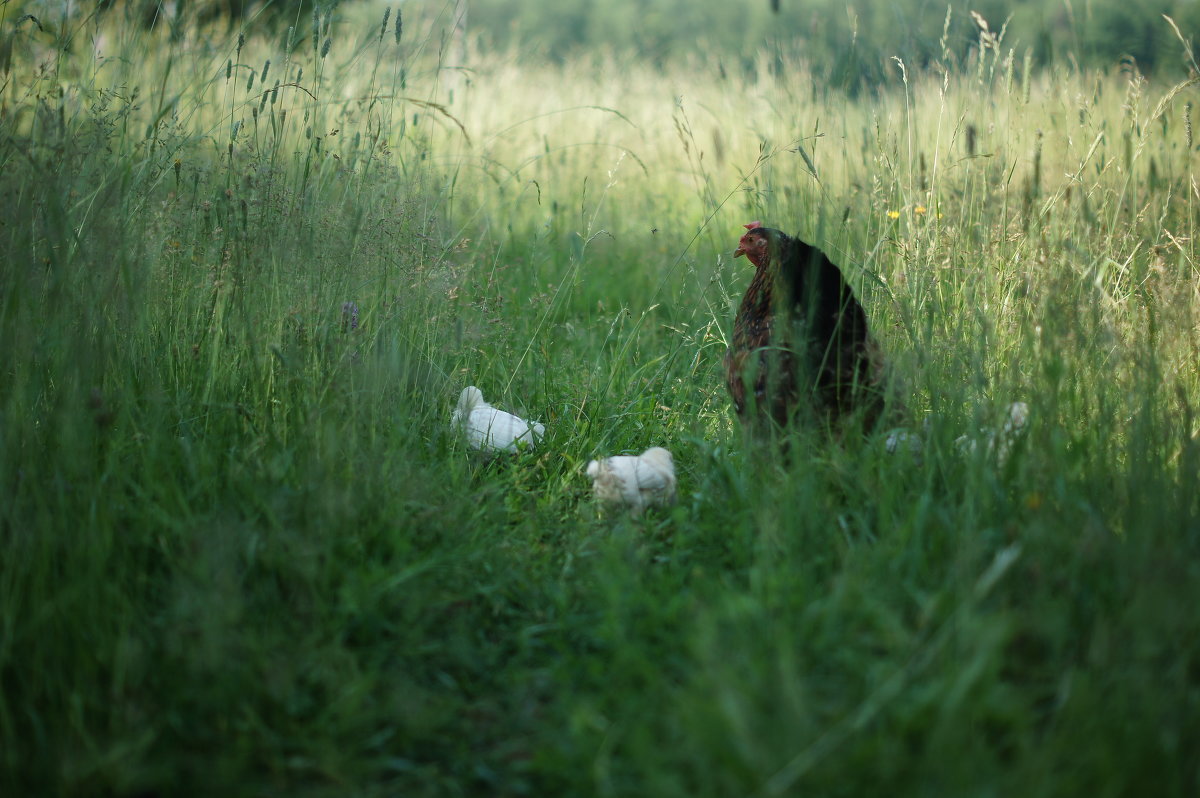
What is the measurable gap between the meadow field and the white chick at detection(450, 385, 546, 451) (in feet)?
0.17

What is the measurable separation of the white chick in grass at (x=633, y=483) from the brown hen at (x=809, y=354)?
310 millimetres

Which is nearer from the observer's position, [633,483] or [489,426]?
[633,483]

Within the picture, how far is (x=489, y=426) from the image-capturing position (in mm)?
2686

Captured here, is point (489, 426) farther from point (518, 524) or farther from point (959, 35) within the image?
point (959, 35)

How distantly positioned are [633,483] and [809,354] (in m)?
0.63

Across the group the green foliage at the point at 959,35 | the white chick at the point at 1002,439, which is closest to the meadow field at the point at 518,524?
the white chick at the point at 1002,439

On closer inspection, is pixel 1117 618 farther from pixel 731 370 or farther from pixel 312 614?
pixel 312 614

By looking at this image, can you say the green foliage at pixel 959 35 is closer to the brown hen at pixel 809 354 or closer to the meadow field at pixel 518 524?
the meadow field at pixel 518 524

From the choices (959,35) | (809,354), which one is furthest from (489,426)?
(959,35)

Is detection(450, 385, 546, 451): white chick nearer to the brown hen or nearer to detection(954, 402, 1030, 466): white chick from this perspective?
the brown hen

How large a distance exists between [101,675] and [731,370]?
1845mm

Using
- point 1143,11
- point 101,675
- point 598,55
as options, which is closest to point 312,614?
point 101,675

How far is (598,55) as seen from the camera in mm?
10055

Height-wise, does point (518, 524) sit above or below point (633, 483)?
below
